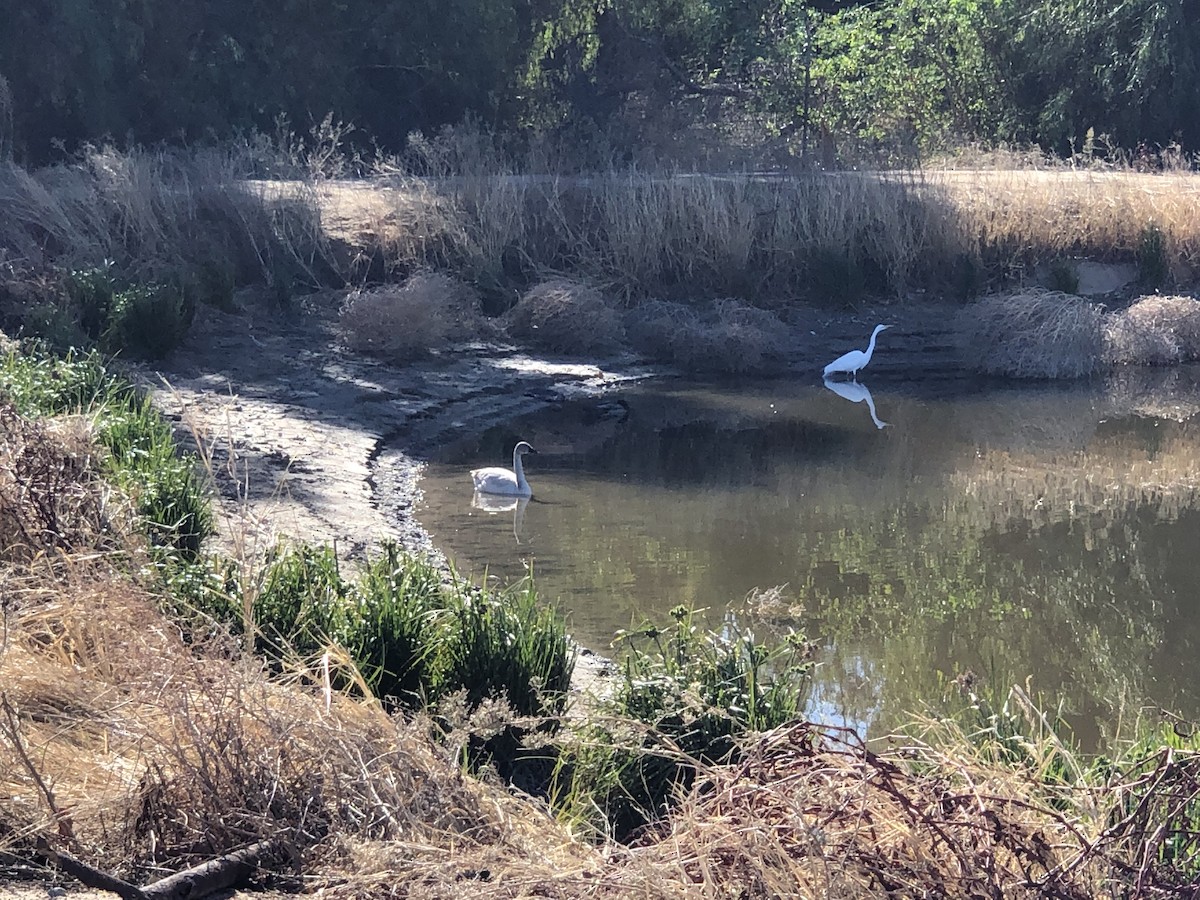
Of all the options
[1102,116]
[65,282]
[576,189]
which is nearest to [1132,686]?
[65,282]

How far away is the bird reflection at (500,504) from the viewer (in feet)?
37.8

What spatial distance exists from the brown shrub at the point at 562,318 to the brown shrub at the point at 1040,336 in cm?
503

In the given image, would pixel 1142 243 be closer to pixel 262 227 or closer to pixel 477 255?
pixel 477 255

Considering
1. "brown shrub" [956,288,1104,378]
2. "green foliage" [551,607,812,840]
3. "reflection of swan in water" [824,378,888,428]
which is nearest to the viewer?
"green foliage" [551,607,812,840]

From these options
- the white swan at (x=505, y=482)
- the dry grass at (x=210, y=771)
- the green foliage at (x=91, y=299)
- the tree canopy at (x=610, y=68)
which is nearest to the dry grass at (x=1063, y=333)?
the tree canopy at (x=610, y=68)

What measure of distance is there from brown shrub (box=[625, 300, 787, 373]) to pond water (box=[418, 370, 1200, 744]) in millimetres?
774

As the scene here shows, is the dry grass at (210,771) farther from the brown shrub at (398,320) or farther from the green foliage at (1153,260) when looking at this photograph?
the green foliage at (1153,260)

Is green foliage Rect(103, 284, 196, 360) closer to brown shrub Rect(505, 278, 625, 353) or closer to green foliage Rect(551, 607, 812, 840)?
brown shrub Rect(505, 278, 625, 353)

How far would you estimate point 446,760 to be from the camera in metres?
4.67

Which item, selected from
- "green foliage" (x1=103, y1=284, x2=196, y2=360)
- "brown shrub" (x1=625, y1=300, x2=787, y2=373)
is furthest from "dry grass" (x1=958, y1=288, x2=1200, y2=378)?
"green foliage" (x1=103, y1=284, x2=196, y2=360)

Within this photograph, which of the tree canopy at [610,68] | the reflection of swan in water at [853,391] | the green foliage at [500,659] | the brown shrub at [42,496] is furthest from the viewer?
the tree canopy at [610,68]

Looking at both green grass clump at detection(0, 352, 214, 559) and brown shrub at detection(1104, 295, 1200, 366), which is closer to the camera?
green grass clump at detection(0, 352, 214, 559)

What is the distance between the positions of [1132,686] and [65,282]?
438 inches

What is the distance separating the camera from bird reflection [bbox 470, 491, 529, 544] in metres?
11.5
